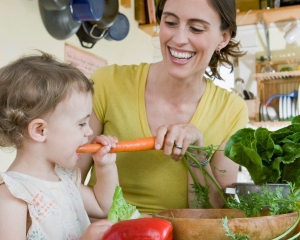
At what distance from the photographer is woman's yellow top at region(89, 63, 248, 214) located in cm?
142

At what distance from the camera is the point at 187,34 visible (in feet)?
4.37

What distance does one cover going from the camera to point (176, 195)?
1.43 meters

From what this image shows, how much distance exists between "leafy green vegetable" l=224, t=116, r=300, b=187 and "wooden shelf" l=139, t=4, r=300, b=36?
2959 mm

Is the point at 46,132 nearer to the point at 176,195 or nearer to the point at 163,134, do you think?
the point at 163,134

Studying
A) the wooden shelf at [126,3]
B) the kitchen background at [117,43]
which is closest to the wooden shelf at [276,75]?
the kitchen background at [117,43]

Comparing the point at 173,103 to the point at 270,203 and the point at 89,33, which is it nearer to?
the point at 270,203

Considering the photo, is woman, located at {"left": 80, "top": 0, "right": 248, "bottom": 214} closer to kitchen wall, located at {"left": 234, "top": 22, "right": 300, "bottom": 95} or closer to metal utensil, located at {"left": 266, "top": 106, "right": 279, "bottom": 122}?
metal utensil, located at {"left": 266, "top": 106, "right": 279, "bottom": 122}

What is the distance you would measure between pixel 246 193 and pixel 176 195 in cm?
48

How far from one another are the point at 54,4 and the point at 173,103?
4.46 feet

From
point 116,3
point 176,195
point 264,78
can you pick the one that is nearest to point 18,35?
point 116,3

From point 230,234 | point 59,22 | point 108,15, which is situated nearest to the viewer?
point 230,234

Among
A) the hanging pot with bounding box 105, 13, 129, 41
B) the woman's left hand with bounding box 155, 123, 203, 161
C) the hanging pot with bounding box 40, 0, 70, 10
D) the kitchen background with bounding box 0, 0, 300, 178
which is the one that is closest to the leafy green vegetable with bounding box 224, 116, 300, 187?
the woman's left hand with bounding box 155, 123, 203, 161

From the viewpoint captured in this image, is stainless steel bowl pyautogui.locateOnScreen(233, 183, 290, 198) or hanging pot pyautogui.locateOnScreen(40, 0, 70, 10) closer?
stainless steel bowl pyautogui.locateOnScreen(233, 183, 290, 198)

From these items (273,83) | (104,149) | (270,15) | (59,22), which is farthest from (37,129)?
(273,83)
